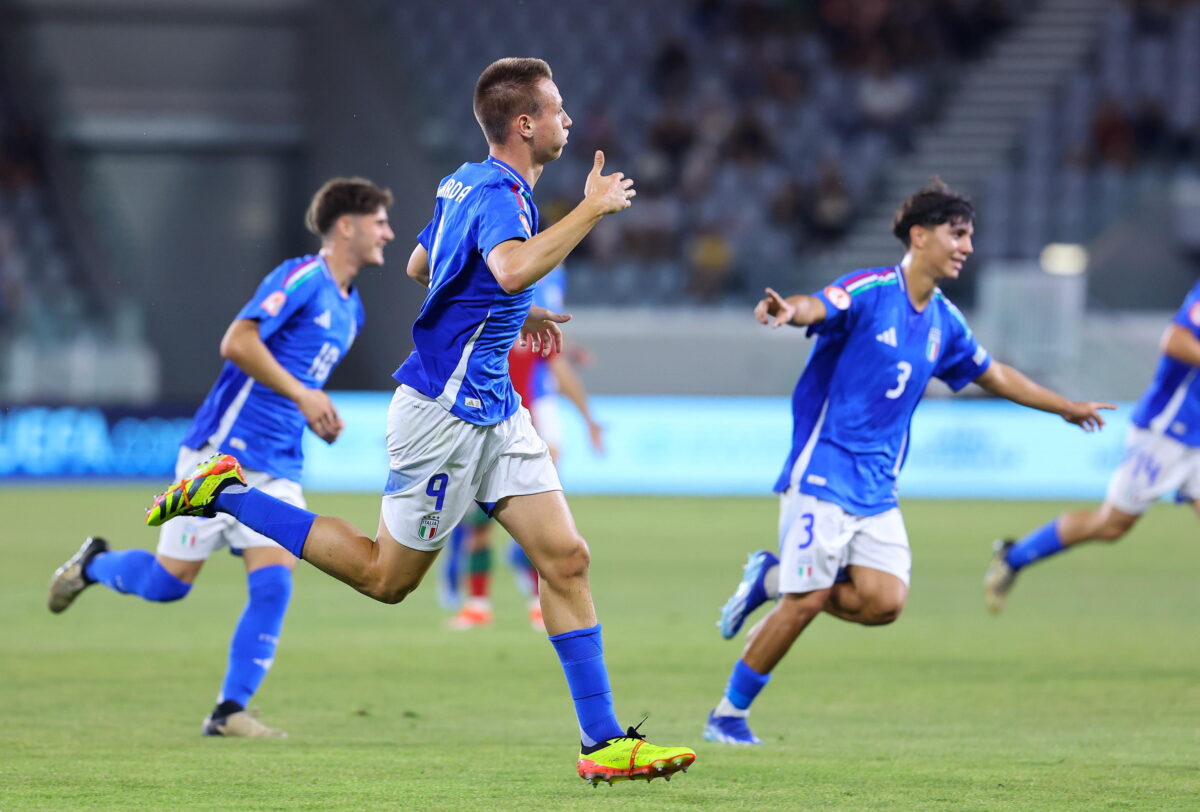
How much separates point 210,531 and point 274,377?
2.53ft

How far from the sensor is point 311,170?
27234mm

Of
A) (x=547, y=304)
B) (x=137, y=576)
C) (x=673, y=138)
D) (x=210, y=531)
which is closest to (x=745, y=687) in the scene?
(x=210, y=531)

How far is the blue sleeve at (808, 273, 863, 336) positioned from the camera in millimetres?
6875

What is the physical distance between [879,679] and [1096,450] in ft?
39.3

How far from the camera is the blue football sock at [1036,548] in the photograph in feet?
34.1

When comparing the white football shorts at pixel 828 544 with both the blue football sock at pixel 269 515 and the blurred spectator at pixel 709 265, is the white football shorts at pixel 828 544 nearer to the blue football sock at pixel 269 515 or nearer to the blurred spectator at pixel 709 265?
the blue football sock at pixel 269 515

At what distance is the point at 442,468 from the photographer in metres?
5.62

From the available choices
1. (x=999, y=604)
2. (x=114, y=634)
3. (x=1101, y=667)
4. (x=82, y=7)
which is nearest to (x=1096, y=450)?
(x=999, y=604)

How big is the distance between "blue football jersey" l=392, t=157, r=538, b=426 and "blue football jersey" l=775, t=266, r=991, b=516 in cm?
171

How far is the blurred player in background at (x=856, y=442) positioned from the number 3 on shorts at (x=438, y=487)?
1778mm

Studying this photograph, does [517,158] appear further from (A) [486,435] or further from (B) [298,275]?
(B) [298,275]

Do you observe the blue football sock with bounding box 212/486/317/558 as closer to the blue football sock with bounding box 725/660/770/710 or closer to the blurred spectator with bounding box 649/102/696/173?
the blue football sock with bounding box 725/660/770/710

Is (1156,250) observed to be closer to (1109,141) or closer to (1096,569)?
(1109,141)

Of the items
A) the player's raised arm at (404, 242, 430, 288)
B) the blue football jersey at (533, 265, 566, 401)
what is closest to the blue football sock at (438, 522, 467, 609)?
the blue football jersey at (533, 265, 566, 401)
